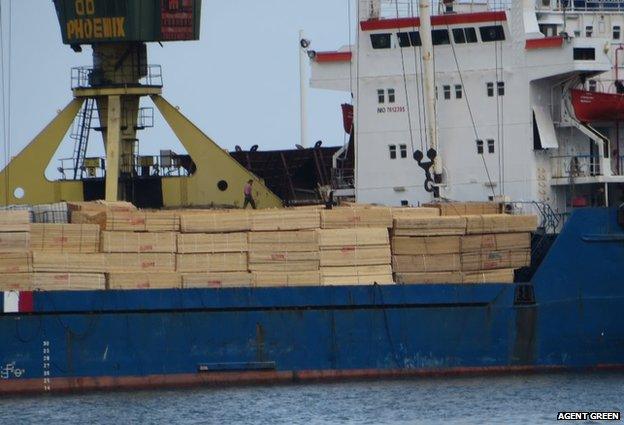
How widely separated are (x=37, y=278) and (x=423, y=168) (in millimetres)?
9816

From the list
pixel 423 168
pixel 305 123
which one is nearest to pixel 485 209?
pixel 423 168

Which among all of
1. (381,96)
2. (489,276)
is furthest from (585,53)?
(489,276)

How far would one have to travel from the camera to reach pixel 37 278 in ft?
144

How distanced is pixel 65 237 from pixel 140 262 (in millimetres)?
1676

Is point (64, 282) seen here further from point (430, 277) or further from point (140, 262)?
point (430, 277)

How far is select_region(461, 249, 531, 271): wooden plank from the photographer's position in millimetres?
45875

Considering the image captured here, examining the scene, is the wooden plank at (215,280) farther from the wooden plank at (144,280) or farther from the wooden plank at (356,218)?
the wooden plank at (356,218)

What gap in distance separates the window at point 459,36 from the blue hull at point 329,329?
5.81m

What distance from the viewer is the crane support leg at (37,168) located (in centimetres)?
5134

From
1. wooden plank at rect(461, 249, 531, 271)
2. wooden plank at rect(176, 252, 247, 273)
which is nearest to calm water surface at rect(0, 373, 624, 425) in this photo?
wooden plank at rect(461, 249, 531, 271)

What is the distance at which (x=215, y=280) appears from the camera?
45.0 m

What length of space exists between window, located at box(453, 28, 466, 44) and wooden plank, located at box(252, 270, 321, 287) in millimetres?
7285

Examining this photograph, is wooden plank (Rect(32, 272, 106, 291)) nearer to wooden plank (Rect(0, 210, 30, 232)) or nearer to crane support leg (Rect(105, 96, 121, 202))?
wooden plank (Rect(0, 210, 30, 232))

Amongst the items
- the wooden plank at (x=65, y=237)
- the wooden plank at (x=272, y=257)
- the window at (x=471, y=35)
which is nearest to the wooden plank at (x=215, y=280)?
the wooden plank at (x=272, y=257)
